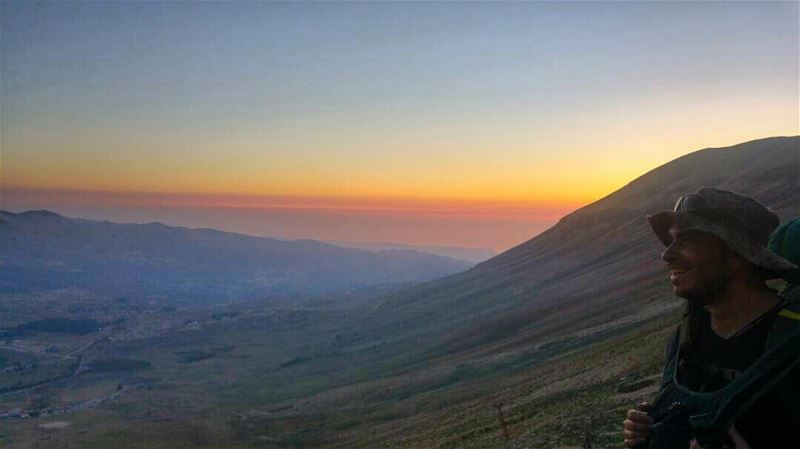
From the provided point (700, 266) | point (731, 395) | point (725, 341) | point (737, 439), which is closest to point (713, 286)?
point (700, 266)

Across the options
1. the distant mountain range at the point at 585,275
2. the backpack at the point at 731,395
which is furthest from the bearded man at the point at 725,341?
the distant mountain range at the point at 585,275

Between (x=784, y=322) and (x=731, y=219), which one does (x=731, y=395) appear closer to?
(x=784, y=322)

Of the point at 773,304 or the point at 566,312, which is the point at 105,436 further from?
the point at 773,304

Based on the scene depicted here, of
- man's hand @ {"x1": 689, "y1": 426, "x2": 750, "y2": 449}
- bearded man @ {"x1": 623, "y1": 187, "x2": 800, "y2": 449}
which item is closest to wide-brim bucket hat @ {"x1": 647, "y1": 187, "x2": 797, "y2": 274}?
bearded man @ {"x1": 623, "y1": 187, "x2": 800, "y2": 449}

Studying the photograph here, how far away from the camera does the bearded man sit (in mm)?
3750

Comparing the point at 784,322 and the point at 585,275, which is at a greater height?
the point at 784,322

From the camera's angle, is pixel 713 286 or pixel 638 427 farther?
pixel 638 427

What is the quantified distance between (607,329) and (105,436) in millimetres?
60191

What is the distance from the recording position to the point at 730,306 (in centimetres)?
430

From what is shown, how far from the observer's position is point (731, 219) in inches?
172

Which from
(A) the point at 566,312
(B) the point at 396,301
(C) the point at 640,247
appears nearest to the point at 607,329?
(A) the point at 566,312

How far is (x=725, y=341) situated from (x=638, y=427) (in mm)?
851

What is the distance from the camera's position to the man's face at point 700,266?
14.2 feet

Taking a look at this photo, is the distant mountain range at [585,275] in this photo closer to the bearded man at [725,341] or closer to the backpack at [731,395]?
the bearded man at [725,341]
